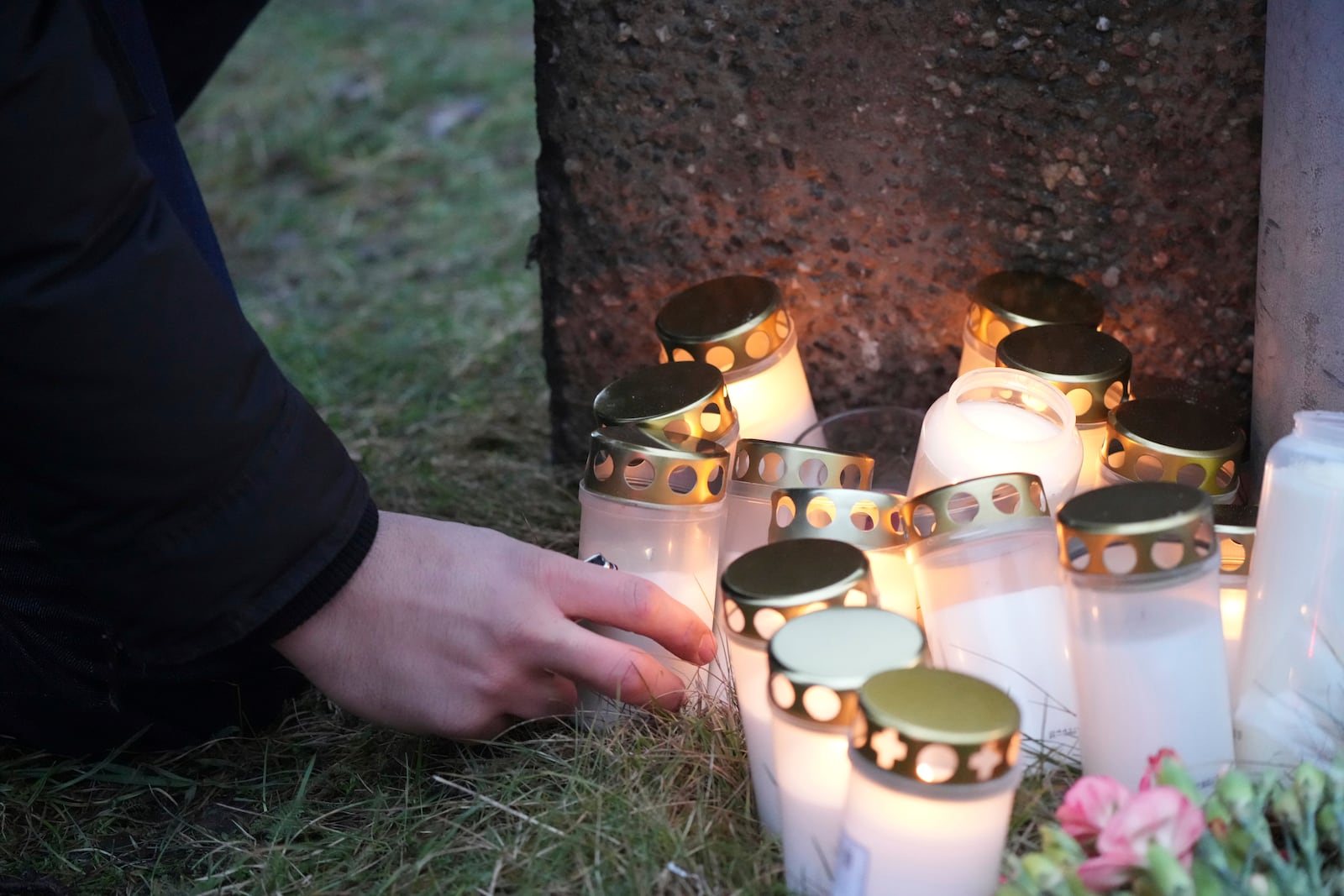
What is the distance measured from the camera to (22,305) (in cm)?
103

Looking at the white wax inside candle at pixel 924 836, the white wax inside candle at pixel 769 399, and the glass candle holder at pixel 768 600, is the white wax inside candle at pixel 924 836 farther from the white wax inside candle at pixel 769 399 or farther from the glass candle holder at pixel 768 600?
the white wax inside candle at pixel 769 399

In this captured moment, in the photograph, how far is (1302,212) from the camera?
1361 millimetres

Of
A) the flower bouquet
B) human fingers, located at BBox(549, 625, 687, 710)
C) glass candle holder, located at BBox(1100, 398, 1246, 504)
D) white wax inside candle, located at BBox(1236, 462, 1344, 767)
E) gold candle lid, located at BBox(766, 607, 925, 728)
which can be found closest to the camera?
the flower bouquet

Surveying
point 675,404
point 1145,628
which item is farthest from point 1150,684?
point 675,404

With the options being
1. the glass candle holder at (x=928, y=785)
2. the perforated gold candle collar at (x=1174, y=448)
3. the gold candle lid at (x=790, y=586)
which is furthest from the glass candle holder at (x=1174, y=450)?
the glass candle holder at (x=928, y=785)

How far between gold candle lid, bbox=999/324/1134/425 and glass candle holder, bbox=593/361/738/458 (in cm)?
32

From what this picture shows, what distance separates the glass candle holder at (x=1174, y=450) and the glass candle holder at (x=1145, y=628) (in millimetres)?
268

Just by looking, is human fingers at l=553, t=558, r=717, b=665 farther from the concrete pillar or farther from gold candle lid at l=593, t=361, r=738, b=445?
the concrete pillar

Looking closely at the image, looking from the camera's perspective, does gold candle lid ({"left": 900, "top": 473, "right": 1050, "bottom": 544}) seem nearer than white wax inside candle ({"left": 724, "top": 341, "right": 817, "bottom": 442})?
Yes

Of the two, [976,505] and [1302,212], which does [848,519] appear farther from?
[1302,212]

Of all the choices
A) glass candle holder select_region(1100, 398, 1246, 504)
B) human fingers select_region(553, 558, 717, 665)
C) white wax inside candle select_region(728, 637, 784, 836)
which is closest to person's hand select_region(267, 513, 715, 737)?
human fingers select_region(553, 558, 717, 665)

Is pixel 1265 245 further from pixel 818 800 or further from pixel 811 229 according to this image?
pixel 818 800

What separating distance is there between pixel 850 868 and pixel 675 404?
547mm

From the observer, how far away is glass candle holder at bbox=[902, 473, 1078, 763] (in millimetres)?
1115
